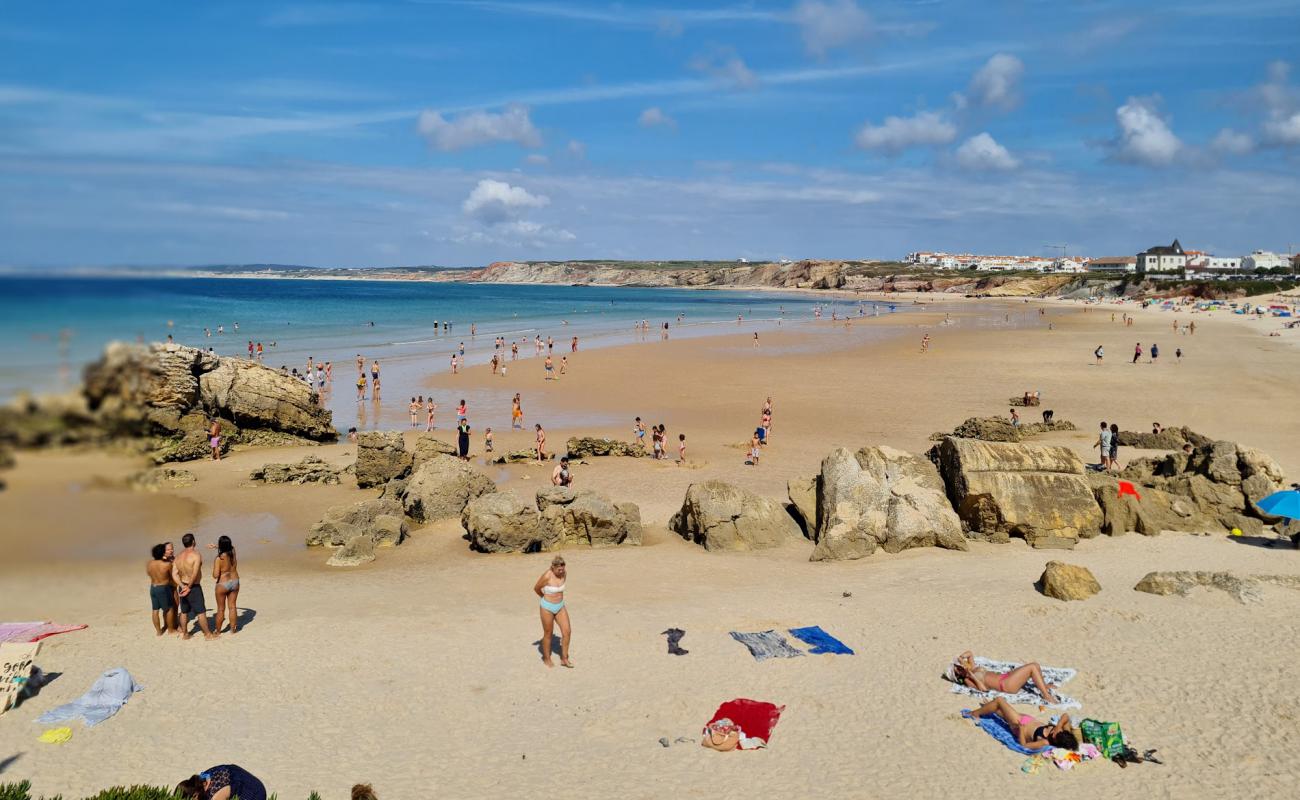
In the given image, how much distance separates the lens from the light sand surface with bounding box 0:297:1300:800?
7.70 metres

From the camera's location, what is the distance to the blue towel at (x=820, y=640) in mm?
10367

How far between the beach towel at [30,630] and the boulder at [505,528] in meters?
5.87

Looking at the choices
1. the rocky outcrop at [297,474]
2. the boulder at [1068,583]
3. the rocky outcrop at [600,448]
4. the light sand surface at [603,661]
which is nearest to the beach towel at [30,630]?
the light sand surface at [603,661]

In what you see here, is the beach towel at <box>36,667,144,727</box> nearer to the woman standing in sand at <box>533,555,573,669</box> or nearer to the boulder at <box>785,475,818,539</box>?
the woman standing in sand at <box>533,555,573,669</box>

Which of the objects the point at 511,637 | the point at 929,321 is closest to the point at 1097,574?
the point at 511,637

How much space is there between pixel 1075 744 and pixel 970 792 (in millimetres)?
1243

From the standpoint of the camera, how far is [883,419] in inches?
1136

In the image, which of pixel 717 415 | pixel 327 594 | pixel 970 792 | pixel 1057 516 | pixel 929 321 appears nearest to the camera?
pixel 970 792

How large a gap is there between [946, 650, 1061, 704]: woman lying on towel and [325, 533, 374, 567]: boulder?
31.2 ft

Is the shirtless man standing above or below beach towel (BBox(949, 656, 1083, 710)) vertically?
→ above

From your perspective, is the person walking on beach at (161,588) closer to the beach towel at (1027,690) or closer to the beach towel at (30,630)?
the beach towel at (30,630)

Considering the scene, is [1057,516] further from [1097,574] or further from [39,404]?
[39,404]

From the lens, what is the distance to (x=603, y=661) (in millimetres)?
10305

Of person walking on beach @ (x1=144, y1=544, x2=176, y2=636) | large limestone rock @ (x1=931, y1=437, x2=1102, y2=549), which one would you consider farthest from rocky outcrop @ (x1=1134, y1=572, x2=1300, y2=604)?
person walking on beach @ (x1=144, y1=544, x2=176, y2=636)
